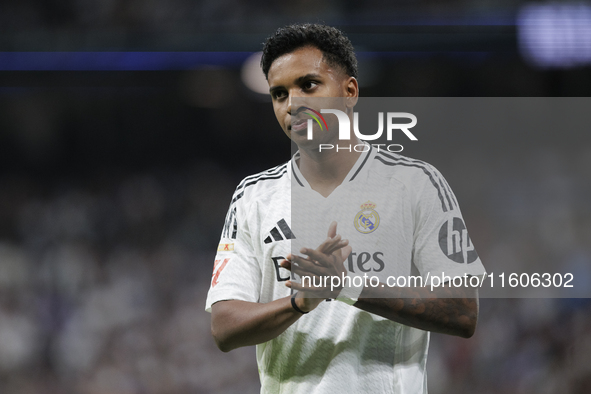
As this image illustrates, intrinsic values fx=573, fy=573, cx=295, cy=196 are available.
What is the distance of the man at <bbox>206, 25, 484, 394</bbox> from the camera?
191 centimetres

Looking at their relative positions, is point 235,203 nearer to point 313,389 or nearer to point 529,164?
point 313,389

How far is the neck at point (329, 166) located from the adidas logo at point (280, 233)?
8.0 inches

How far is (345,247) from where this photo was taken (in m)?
1.79

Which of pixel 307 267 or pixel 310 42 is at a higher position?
pixel 310 42

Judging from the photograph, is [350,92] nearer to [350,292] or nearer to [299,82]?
[299,82]

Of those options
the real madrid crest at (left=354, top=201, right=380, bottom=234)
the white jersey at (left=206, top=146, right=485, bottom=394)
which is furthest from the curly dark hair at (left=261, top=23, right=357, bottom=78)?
the real madrid crest at (left=354, top=201, right=380, bottom=234)

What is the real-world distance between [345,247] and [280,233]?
0.40 m

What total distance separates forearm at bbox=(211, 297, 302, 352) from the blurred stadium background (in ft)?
12.4

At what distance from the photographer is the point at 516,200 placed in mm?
3301

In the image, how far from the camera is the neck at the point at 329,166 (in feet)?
7.30

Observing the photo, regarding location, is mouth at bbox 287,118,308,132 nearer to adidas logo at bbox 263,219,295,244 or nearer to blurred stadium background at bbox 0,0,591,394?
adidas logo at bbox 263,219,295,244

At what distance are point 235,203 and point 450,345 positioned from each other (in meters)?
3.89

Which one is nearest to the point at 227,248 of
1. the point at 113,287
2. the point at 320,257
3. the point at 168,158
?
the point at 320,257

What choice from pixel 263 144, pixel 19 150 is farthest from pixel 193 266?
pixel 19 150
